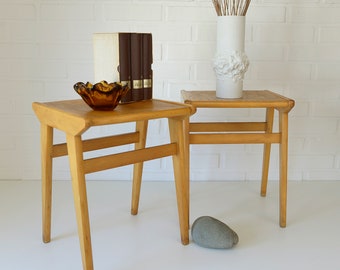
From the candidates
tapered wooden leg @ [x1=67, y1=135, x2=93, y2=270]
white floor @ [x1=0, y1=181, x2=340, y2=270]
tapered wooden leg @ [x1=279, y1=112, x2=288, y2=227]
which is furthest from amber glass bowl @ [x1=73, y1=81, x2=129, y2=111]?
tapered wooden leg @ [x1=279, y1=112, x2=288, y2=227]

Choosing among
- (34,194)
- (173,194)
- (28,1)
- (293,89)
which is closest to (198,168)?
(173,194)

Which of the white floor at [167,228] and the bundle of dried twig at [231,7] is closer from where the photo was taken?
the white floor at [167,228]

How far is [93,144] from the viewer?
4.56ft

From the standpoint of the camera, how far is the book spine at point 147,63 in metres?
1.36

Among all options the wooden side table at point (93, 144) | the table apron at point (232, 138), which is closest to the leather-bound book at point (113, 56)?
the wooden side table at point (93, 144)

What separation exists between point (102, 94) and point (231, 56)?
57cm

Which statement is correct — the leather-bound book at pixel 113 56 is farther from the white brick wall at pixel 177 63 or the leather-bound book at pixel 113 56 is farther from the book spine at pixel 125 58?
the white brick wall at pixel 177 63

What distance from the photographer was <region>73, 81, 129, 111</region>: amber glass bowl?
1.18m

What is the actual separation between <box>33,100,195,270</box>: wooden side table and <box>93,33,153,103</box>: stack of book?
0.27ft

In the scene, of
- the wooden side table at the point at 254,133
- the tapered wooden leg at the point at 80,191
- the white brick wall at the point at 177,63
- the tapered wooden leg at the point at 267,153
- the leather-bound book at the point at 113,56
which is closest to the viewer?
the tapered wooden leg at the point at 80,191

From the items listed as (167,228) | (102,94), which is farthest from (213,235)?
(102,94)

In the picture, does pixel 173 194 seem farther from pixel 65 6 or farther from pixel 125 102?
pixel 65 6

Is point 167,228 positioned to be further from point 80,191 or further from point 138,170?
point 80,191

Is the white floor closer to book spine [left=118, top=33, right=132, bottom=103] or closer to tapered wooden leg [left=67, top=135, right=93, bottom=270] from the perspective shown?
tapered wooden leg [left=67, top=135, right=93, bottom=270]
